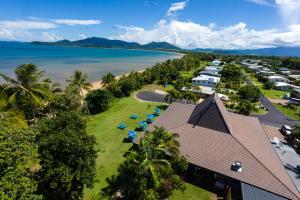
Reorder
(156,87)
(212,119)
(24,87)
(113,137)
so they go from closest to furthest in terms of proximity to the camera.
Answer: (212,119), (24,87), (113,137), (156,87)

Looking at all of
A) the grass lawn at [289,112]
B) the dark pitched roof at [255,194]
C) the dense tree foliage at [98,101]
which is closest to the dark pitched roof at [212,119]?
the dark pitched roof at [255,194]

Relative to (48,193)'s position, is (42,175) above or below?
above

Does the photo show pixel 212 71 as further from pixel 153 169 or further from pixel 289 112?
pixel 153 169

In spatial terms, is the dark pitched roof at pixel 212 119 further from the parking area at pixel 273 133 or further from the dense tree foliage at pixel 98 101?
the dense tree foliage at pixel 98 101

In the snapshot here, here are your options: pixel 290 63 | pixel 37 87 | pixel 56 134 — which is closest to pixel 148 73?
pixel 37 87

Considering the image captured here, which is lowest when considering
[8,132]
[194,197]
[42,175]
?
[194,197]

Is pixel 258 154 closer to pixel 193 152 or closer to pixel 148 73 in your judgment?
pixel 193 152

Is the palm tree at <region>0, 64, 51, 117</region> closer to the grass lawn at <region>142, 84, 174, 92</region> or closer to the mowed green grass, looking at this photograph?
the mowed green grass

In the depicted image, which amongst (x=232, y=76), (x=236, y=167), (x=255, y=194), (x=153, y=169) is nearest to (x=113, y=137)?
(x=153, y=169)
